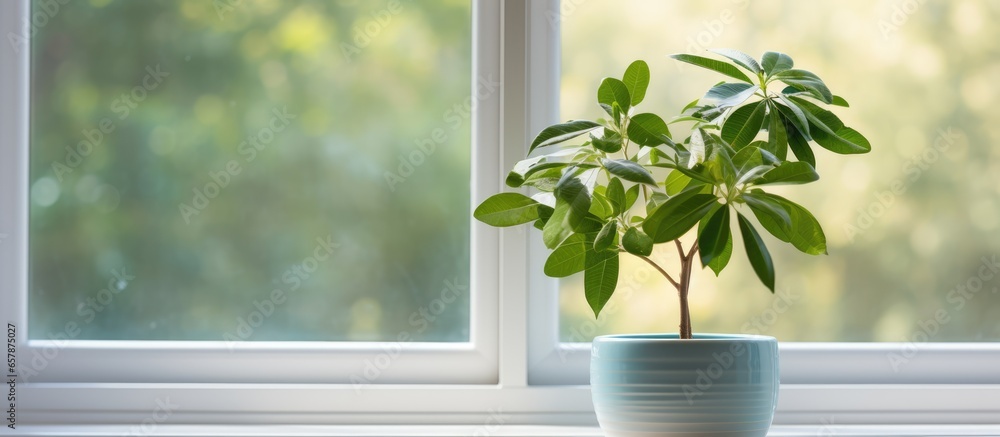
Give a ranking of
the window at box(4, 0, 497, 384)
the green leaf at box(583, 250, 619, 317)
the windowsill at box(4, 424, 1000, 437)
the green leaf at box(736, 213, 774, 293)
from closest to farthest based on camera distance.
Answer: the green leaf at box(736, 213, 774, 293) < the green leaf at box(583, 250, 619, 317) < the windowsill at box(4, 424, 1000, 437) < the window at box(4, 0, 497, 384)

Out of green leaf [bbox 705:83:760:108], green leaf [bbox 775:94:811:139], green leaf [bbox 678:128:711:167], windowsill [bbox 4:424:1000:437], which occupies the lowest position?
windowsill [bbox 4:424:1000:437]

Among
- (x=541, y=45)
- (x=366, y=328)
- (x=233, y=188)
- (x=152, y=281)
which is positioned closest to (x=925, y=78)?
(x=541, y=45)

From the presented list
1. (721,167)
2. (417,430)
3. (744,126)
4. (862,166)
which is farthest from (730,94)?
(417,430)

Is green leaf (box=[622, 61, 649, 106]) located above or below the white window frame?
above

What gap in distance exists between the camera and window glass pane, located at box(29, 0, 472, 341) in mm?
1492

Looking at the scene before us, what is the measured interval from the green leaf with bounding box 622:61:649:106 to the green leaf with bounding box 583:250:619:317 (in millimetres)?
213

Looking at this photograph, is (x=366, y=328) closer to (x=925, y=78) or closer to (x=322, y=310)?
(x=322, y=310)

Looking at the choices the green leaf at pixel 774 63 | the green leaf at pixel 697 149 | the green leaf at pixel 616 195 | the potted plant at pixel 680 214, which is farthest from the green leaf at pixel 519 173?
the green leaf at pixel 774 63

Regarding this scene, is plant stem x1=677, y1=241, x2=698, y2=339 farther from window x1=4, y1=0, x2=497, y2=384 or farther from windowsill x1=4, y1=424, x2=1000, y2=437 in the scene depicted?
window x1=4, y1=0, x2=497, y2=384

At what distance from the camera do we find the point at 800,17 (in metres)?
1.56

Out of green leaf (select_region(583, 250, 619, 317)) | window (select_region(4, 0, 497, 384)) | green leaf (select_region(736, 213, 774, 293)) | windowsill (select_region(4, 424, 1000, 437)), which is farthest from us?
window (select_region(4, 0, 497, 384))

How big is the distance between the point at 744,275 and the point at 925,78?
487mm

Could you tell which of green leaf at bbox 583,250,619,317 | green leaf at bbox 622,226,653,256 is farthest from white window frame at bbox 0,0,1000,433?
green leaf at bbox 622,226,653,256

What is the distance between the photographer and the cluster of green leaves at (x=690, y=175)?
105cm
